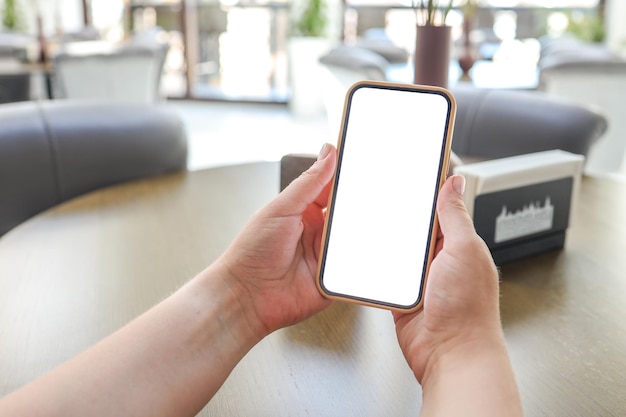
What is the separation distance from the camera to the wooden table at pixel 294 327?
646mm

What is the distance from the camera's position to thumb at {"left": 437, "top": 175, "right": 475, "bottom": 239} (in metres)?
0.60

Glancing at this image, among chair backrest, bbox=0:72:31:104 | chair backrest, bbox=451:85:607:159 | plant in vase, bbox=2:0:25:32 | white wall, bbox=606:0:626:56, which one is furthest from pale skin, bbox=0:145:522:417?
plant in vase, bbox=2:0:25:32

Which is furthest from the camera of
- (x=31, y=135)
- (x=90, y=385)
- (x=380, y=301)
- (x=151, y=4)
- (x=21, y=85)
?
(x=151, y=4)

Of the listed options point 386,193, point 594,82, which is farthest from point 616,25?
point 386,193

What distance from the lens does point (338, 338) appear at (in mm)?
758

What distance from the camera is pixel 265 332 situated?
2.17 ft

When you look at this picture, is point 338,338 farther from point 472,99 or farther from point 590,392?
point 472,99

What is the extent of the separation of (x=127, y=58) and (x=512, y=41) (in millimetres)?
3853

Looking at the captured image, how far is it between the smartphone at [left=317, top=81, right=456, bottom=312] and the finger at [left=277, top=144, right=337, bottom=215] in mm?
17

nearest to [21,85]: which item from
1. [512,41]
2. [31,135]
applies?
[31,135]

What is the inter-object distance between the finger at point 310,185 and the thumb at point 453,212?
121 millimetres

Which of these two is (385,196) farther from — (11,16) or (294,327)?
(11,16)

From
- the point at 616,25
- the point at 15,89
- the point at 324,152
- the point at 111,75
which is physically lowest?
the point at 15,89

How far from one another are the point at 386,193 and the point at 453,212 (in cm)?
9
